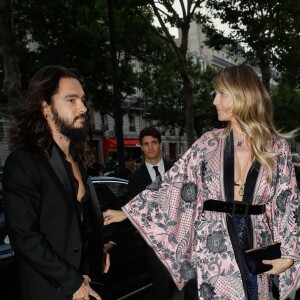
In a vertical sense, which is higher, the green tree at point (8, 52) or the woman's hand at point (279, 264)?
the green tree at point (8, 52)

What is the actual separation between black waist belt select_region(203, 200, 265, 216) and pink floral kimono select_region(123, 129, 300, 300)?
0.03 meters

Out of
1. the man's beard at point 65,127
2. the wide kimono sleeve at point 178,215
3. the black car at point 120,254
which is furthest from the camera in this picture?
the black car at point 120,254

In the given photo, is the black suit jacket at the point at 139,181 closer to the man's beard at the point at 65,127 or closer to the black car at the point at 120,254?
the black car at the point at 120,254

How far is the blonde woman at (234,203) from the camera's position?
7.98 ft

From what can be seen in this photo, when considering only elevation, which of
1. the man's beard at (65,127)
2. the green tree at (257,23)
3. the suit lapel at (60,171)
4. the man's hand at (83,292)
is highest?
the green tree at (257,23)

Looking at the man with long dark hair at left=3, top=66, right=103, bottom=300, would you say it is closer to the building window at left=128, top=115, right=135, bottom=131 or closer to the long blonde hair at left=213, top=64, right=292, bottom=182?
the long blonde hair at left=213, top=64, right=292, bottom=182

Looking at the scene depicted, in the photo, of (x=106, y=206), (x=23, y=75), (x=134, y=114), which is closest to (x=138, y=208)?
(x=106, y=206)

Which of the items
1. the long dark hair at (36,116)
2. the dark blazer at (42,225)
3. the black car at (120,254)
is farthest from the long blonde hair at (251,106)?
the black car at (120,254)

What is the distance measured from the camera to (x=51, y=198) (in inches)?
77.2

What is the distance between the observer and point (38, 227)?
193 centimetres

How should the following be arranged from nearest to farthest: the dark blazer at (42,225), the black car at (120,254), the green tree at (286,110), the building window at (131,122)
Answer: the dark blazer at (42,225) → the black car at (120,254) → the green tree at (286,110) → the building window at (131,122)

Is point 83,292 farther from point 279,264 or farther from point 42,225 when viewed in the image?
point 279,264

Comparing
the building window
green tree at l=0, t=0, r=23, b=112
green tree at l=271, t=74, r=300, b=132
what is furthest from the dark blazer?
the building window

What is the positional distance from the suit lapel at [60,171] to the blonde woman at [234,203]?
847 millimetres
